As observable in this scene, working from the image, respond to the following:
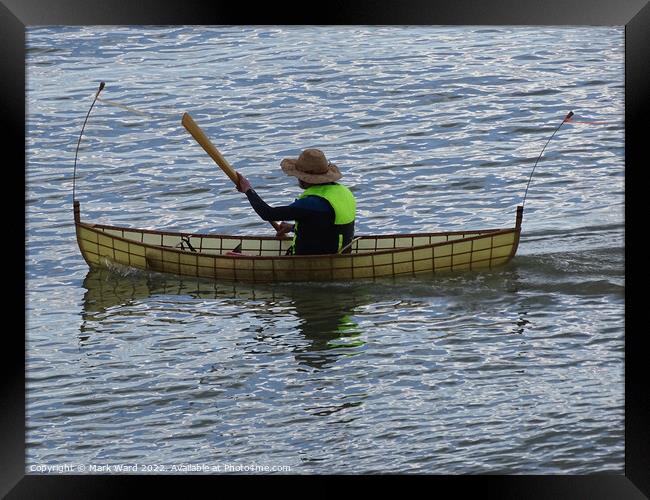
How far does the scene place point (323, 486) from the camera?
30.9 ft

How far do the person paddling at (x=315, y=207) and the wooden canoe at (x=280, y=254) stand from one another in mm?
144

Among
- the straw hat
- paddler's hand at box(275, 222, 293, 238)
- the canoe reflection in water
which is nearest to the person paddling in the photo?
the straw hat

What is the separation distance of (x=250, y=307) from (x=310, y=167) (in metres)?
1.13

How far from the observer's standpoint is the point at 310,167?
1274cm

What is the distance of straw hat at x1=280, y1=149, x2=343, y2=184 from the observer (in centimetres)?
1270

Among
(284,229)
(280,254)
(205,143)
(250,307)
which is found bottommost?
(250,307)

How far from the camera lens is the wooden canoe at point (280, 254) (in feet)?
43.6

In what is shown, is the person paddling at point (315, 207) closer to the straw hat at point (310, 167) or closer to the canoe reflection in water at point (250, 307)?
the straw hat at point (310, 167)

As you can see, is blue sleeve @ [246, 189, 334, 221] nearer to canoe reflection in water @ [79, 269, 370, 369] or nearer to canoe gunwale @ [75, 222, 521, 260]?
canoe gunwale @ [75, 222, 521, 260]

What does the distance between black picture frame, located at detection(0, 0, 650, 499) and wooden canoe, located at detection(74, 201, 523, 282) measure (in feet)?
11.0

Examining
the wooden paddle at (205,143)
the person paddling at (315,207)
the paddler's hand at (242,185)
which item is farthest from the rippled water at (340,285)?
the paddler's hand at (242,185)
